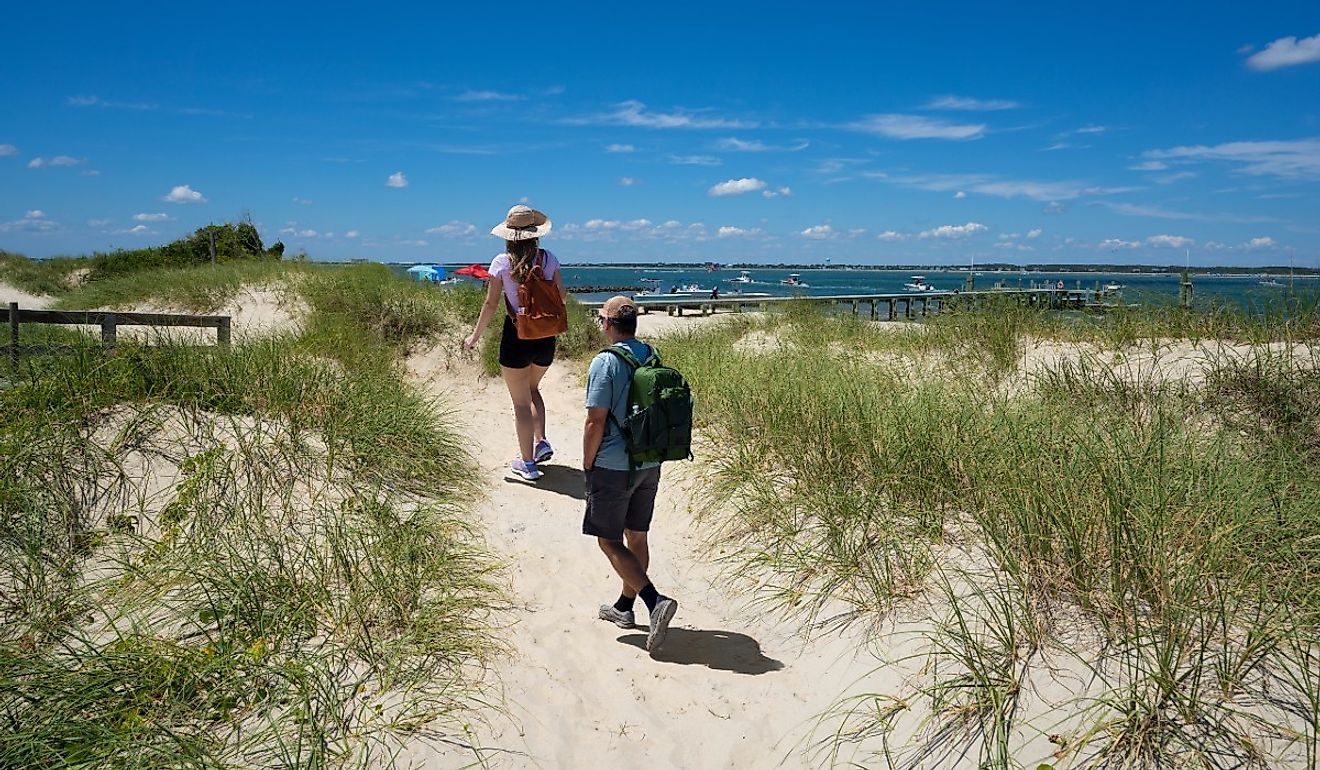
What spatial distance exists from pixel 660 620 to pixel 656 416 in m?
1.06

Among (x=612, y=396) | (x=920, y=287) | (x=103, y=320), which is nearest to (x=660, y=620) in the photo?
(x=612, y=396)

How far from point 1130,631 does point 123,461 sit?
551cm

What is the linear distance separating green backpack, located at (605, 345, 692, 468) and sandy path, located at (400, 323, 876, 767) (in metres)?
1.10

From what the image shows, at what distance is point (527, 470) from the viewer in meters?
6.63

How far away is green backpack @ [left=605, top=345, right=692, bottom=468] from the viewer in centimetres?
382

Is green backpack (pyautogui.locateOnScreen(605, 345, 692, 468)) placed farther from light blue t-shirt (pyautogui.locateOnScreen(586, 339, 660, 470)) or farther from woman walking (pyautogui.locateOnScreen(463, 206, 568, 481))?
woman walking (pyautogui.locateOnScreen(463, 206, 568, 481))

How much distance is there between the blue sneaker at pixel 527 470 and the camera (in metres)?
6.62

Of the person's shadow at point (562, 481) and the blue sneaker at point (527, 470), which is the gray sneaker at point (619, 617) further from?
the blue sneaker at point (527, 470)

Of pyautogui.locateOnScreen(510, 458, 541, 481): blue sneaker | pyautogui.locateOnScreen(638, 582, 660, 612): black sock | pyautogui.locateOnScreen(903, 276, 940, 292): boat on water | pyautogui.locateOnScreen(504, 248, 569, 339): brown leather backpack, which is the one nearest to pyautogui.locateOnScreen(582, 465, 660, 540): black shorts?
pyautogui.locateOnScreen(638, 582, 660, 612): black sock

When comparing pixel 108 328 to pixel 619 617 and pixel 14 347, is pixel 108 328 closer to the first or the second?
pixel 14 347

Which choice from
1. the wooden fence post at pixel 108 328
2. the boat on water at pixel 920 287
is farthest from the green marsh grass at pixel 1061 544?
the boat on water at pixel 920 287

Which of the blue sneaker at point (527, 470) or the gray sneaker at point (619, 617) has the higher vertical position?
the blue sneaker at point (527, 470)

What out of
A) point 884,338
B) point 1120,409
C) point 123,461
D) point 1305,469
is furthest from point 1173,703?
point 884,338

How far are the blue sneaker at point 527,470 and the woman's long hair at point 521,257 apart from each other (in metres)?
1.65
